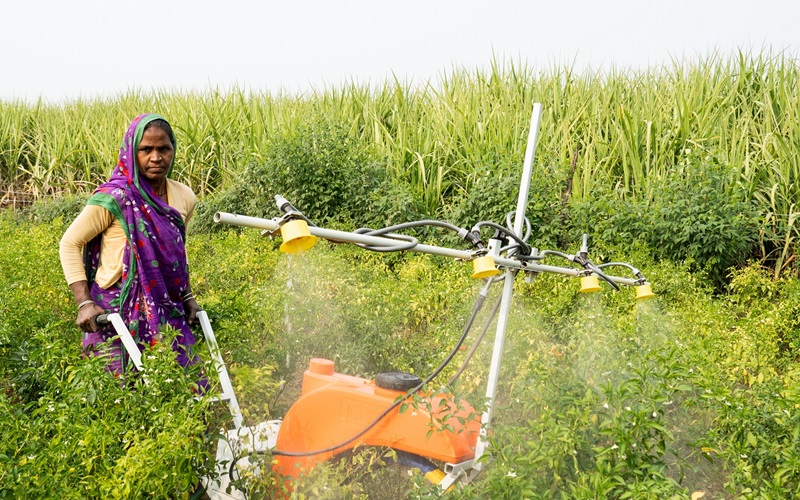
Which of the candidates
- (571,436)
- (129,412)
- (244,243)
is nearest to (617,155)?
(244,243)

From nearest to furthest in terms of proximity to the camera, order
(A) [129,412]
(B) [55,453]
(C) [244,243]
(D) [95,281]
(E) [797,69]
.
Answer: (B) [55,453], (A) [129,412], (D) [95,281], (C) [244,243], (E) [797,69]

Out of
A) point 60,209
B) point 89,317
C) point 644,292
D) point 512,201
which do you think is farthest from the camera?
point 60,209

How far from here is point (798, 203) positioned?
21.1ft

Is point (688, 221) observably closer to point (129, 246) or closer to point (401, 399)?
point (401, 399)

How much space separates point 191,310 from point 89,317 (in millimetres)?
442

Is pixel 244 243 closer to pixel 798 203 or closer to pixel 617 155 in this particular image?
pixel 617 155

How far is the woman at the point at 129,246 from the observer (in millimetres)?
2846

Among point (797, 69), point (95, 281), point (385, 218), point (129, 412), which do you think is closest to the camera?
point (129, 412)

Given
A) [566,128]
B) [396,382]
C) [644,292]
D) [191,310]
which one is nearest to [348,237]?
[396,382]

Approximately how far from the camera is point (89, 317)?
2.79 meters

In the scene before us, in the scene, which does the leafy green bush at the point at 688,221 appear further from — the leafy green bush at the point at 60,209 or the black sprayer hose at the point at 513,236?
the leafy green bush at the point at 60,209

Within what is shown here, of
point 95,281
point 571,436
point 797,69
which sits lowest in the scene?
point 571,436

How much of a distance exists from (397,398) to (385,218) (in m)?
4.78

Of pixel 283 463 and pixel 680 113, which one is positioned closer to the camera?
pixel 283 463
